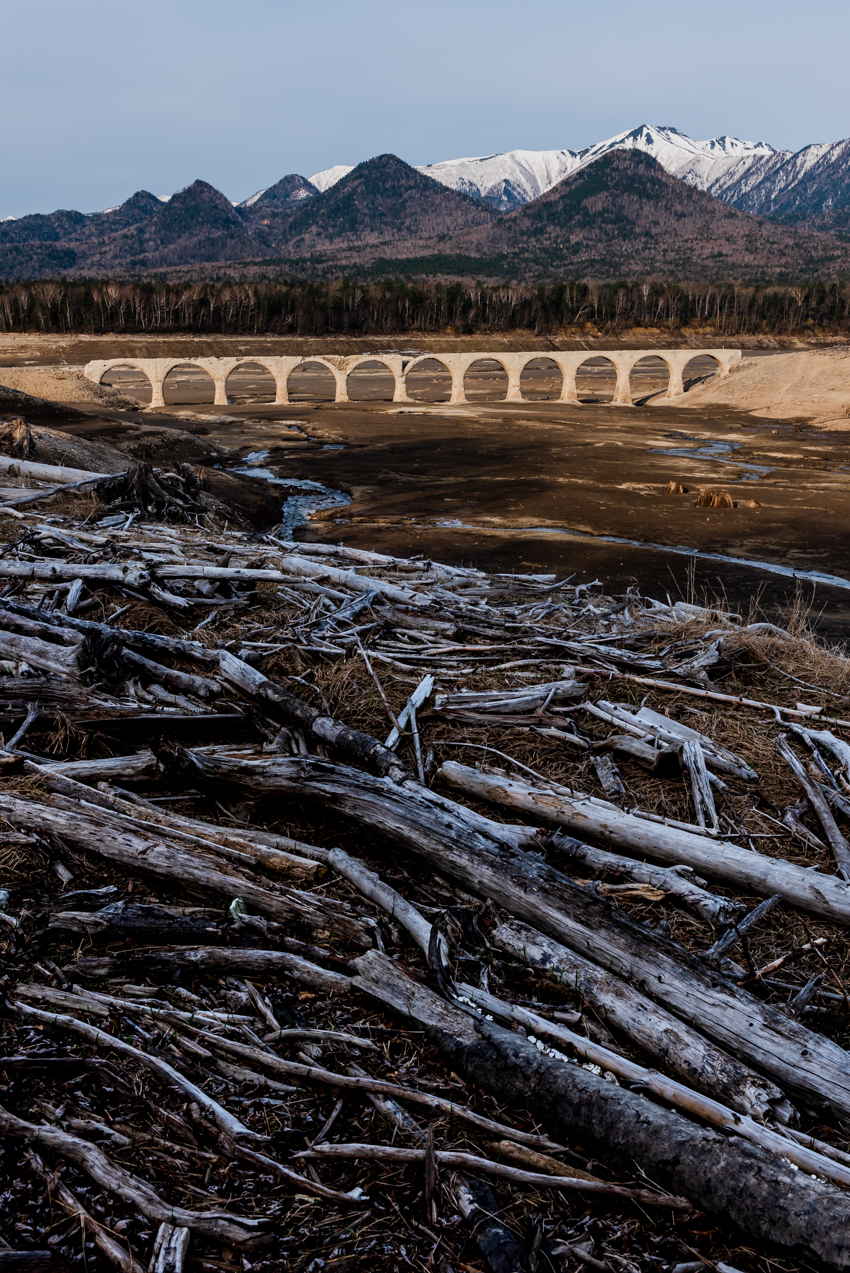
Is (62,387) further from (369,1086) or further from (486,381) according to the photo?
(369,1086)

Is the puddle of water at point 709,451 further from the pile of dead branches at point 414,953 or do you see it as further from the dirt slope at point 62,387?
the dirt slope at point 62,387

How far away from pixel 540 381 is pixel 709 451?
57.6 meters

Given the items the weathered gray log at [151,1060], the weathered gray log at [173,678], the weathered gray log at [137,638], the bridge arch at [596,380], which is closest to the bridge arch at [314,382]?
the bridge arch at [596,380]

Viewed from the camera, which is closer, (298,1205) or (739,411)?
(298,1205)

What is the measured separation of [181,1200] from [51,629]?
190 inches

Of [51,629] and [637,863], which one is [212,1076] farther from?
[51,629]

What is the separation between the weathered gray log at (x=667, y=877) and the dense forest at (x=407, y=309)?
109984 mm

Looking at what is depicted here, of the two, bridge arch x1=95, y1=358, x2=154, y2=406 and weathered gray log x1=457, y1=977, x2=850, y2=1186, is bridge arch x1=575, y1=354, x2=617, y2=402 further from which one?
weathered gray log x1=457, y1=977, x2=850, y2=1186

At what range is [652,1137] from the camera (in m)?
2.93

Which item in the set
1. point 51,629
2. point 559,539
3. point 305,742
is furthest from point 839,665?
point 559,539

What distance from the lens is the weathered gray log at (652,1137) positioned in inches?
105

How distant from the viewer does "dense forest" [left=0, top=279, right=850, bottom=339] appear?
10438 centimetres

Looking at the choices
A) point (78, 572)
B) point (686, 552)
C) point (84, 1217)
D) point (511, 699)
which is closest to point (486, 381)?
point (686, 552)

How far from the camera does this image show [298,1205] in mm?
2775
